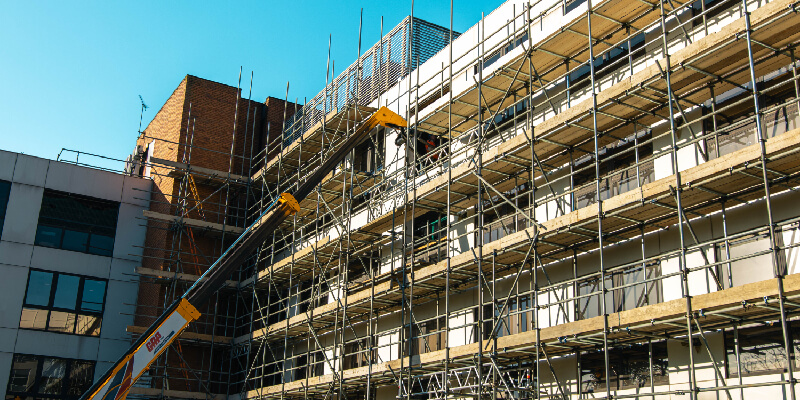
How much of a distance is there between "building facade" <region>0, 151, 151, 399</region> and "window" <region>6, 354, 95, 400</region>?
0.10 ft

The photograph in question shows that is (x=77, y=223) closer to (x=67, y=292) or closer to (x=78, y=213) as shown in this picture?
(x=78, y=213)

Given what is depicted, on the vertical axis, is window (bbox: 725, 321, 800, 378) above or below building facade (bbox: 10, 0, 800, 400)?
below

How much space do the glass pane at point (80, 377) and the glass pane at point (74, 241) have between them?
4147 millimetres

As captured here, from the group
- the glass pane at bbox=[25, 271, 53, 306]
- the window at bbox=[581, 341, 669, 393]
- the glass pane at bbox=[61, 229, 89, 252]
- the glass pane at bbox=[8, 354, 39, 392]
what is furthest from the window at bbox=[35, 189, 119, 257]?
the window at bbox=[581, 341, 669, 393]

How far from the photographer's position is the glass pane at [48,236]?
2825 centimetres

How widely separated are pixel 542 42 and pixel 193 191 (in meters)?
17.7

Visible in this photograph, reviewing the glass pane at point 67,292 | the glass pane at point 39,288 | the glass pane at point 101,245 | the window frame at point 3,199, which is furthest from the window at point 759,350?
the window frame at point 3,199

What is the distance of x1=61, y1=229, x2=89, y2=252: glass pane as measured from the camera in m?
28.8

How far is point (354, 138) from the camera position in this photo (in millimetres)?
22859

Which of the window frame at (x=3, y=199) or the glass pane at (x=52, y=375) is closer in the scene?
the glass pane at (x=52, y=375)

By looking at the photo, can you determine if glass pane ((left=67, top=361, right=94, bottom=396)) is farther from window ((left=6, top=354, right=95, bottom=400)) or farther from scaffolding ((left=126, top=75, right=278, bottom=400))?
scaffolding ((left=126, top=75, right=278, bottom=400))

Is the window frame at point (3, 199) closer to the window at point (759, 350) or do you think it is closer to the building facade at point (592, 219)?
→ the building facade at point (592, 219)

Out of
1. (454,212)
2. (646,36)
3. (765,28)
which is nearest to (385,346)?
(454,212)

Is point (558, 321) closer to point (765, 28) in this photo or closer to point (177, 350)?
point (765, 28)
